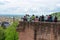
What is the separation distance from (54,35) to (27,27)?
243cm

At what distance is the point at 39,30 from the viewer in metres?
19.9

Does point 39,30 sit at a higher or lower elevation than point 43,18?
lower

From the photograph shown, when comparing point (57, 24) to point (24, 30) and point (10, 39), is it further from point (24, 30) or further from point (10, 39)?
point (10, 39)

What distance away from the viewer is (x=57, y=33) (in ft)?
62.2

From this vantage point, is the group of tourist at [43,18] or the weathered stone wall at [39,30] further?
the group of tourist at [43,18]

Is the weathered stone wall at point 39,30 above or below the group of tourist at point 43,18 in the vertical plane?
below

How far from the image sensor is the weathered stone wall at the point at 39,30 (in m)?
19.1

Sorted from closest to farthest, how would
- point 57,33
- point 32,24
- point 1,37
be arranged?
1. point 57,33
2. point 32,24
3. point 1,37

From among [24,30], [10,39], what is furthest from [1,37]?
[24,30]

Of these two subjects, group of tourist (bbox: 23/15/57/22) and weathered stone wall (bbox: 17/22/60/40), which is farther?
group of tourist (bbox: 23/15/57/22)

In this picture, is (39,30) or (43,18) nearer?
(39,30)

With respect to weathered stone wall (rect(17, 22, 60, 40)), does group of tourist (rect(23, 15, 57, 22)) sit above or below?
above

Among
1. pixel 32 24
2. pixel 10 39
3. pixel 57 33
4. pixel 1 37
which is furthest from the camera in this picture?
pixel 1 37

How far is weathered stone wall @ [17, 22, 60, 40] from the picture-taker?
19078 millimetres
